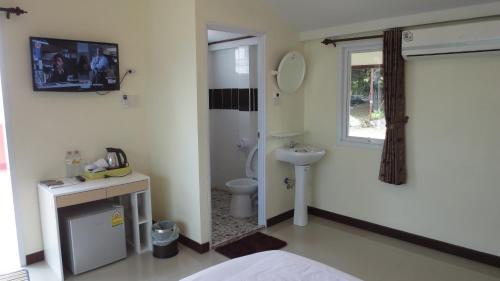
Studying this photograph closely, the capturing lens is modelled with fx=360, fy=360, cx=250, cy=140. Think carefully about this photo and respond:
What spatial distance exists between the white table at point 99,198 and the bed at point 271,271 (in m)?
1.52

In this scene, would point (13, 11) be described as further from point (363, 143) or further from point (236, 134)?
point (363, 143)

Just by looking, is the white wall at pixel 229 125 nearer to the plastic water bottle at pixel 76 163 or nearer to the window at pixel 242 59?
the window at pixel 242 59

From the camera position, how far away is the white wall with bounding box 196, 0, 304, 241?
3.09 m

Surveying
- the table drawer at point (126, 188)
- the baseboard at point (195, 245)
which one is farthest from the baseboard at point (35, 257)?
the baseboard at point (195, 245)

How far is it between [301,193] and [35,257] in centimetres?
255

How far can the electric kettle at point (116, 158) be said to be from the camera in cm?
326

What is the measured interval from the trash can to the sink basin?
4.37ft

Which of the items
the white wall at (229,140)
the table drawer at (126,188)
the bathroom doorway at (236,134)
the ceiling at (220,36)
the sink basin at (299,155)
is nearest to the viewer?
the table drawer at (126,188)

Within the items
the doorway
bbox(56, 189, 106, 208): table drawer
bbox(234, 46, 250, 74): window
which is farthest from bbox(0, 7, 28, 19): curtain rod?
bbox(234, 46, 250, 74): window

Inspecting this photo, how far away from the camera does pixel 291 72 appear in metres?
3.83

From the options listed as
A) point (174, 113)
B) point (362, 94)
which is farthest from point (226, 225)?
point (362, 94)

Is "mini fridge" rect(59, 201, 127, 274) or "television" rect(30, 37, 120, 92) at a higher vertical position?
"television" rect(30, 37, 120, 92)

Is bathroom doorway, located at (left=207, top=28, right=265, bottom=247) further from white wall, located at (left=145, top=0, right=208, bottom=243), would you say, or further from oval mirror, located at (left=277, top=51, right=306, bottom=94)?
white wall, located at (left=145, top=0, right=208, bottom=243)

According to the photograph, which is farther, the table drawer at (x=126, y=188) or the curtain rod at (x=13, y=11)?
the table drawer at (x=126, y=188)
